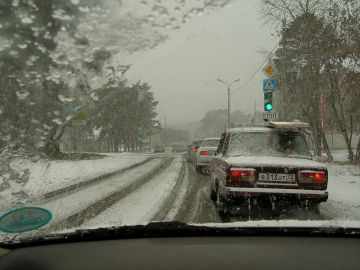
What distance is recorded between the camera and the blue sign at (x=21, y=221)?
3088 mm

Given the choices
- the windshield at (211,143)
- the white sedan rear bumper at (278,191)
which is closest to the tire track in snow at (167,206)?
the white sedan rear bumper at (278,191)

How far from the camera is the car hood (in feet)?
22.5

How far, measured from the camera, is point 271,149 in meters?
7.57

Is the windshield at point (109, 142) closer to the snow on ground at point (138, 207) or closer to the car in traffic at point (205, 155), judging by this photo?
the snow on ground at point (138, 207)

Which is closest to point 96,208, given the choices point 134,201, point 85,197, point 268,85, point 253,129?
point 85,197

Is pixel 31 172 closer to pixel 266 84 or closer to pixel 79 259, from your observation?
pixel 79 259

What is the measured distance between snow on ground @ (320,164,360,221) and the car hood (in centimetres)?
89

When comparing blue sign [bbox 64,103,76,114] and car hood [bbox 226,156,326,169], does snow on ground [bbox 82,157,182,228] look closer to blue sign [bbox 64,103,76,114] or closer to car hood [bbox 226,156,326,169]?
car hood [bbox 226,156,326,169]

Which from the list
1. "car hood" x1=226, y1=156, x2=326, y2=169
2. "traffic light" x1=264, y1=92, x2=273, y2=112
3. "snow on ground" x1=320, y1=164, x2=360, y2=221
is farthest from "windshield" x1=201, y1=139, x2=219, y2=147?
"car hood" x1=226, y1=156, x2=326, y2=169

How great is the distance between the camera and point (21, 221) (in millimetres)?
3094

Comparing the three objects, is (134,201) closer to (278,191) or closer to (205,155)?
(278,191)

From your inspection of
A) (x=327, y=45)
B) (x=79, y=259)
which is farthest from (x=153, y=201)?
(x=327, y=45)

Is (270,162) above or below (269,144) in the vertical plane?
below

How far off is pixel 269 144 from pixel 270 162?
0.81 metres
